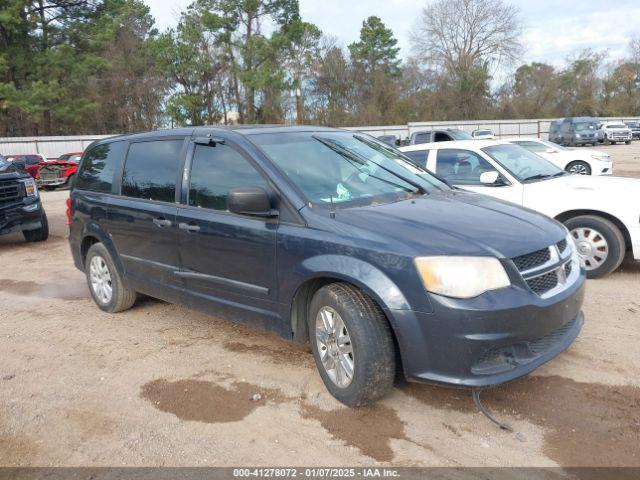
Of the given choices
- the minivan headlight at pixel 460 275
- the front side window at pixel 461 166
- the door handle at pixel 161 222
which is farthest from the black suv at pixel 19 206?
the minivan headlight at pixel 460 275

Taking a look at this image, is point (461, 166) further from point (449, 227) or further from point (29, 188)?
point (29, 188)

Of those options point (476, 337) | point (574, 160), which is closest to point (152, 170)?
point (476, 337)

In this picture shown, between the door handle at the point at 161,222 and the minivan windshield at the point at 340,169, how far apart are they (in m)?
1.03

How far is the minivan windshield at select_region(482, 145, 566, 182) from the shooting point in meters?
6.72

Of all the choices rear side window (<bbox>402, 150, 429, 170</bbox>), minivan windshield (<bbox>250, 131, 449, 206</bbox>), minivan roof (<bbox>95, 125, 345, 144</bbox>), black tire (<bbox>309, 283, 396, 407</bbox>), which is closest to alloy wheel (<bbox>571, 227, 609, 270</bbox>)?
rear side window (<bbox>402, 150, 429, 170</bbox>)

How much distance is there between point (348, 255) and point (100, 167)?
3384mm

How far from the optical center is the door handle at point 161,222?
4.52m

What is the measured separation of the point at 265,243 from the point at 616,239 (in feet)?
13.2

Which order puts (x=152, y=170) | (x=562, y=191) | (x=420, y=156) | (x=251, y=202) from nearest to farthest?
(x=251, y=202) < (x=152, y=170) < (x=562, y=191) < (x=420, y=156)

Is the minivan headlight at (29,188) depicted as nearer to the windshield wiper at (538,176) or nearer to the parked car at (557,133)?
the windshield wiper at (538,176)

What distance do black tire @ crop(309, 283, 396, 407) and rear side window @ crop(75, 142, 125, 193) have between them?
299 cm

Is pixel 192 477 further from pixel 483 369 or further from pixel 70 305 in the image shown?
pixel 70 305

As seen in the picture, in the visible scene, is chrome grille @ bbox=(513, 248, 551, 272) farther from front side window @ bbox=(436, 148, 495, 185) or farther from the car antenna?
front side window @ bbox=(436, 148, 495, 185)

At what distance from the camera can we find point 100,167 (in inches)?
221
